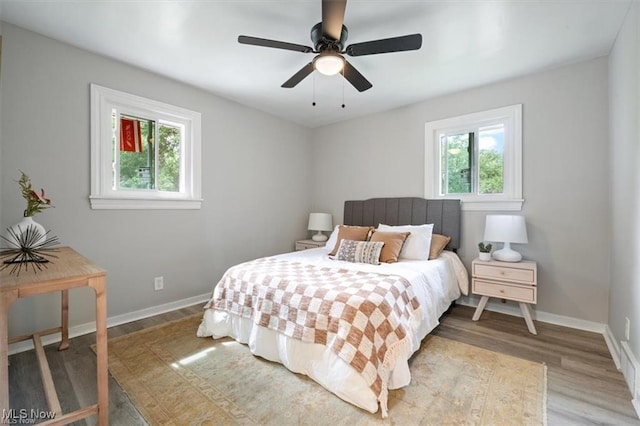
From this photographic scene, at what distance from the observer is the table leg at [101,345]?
1397 millimetres

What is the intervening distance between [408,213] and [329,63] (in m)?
2.25

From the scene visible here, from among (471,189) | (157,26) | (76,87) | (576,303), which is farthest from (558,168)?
(76,87)

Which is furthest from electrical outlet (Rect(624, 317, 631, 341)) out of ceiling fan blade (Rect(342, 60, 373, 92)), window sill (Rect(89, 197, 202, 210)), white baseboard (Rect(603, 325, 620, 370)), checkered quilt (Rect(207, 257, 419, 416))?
window sill (Rect(89, 197, 202, 210))

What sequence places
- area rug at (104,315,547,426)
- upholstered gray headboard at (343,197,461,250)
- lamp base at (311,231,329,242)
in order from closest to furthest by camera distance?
area rug at (104,315,547,426) → upholstered gray headboard at (343,197,461,250) → lamp base at (311,231,329,242)

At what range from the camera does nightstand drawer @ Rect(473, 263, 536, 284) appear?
2566 millimetres

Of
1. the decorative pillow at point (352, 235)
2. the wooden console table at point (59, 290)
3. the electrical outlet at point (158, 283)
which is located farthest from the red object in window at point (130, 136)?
the decorative pillow at point (352, 235)

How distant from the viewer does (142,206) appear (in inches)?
115

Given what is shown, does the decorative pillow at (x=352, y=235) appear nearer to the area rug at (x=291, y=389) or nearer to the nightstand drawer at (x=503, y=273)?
the nightstand drawer at (x=503, y=273)

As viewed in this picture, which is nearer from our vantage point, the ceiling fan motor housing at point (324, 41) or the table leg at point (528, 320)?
the ceiling fan motor housing at point (324, 41)

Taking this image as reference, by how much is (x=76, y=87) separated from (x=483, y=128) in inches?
163

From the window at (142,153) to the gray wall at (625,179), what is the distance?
380 cm

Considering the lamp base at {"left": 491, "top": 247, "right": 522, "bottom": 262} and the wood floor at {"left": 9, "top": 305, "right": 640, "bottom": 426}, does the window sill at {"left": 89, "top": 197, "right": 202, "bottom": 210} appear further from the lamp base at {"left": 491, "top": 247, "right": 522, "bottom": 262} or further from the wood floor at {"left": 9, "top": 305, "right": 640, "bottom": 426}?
the lamp base at {"left": 491, "top": 247, "right": 522, "bottom": 262}

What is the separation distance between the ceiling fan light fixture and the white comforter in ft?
5.33

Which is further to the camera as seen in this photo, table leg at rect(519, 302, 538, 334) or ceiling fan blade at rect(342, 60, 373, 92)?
table leg at rect(519, 302, 538, 334)
